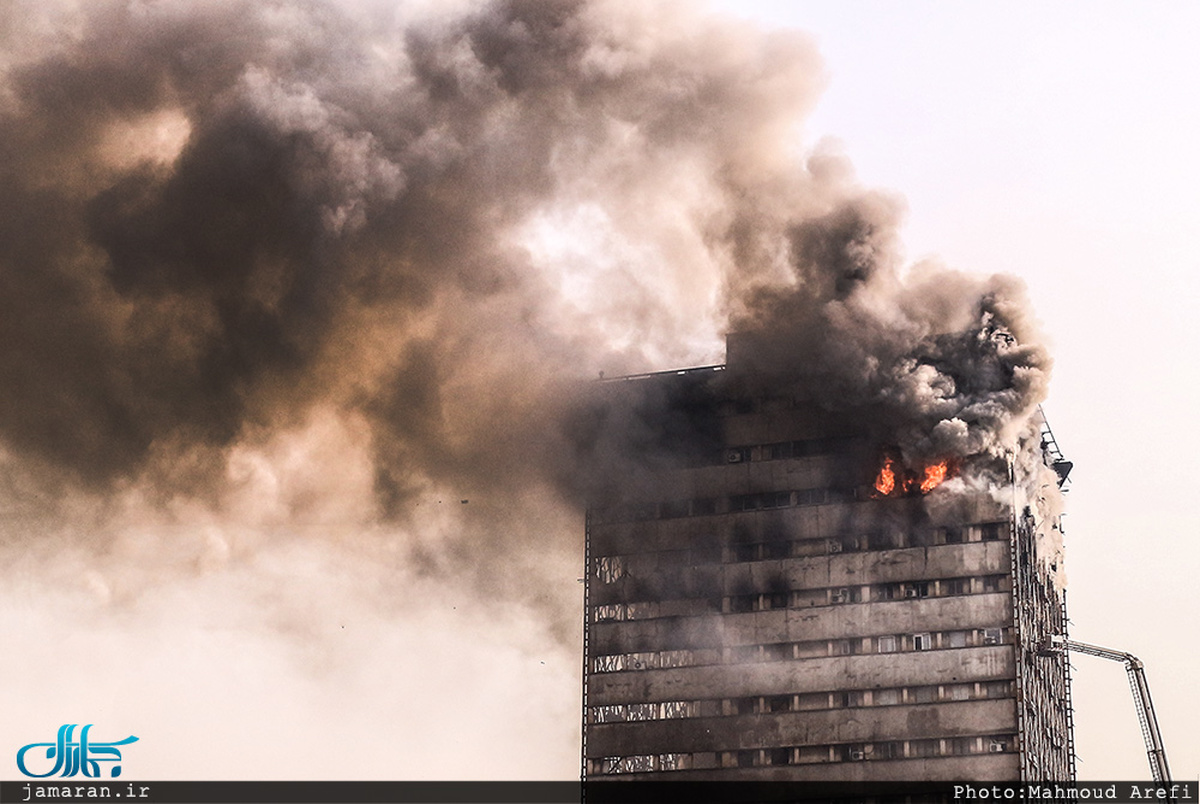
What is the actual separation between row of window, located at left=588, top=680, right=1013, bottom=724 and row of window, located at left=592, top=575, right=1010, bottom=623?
5.66 m

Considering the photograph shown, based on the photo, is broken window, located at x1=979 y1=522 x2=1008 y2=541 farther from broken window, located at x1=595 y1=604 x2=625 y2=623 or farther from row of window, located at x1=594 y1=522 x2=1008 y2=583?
broken window, located at x1=595 y1=604 x2=625 y2=623

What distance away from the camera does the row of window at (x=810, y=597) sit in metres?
130

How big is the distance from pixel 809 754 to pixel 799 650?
21.3 ft

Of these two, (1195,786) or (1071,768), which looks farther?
(1071,768)

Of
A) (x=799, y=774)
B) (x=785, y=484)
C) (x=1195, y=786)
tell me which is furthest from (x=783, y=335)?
(x=1195, y=786)

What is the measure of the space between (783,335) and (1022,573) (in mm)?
21050

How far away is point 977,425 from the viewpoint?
130250 mm

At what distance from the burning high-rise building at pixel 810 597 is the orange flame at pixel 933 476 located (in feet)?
0.57

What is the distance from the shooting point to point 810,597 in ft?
439

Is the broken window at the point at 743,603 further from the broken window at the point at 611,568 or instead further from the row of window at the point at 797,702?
the broken window at the point at 611,568

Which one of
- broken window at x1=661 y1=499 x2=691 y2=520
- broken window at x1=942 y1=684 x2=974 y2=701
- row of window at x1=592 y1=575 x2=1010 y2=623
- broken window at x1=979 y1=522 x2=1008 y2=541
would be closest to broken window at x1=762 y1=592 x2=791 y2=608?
row of window at x1=592 y1=575 x2=1010 y2=623

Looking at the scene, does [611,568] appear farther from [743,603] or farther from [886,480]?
[886,480]

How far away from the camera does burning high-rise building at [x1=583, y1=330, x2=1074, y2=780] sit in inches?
5074

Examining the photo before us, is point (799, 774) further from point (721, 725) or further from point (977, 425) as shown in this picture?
point (977, 425)
